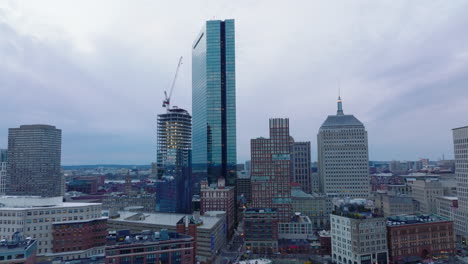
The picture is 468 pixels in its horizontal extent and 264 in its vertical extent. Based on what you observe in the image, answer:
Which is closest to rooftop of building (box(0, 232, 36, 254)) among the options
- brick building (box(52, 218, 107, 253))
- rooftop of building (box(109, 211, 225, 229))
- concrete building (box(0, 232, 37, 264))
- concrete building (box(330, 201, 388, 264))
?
concrete building (box(0, 232, 37, 264))

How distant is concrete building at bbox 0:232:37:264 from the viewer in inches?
3825

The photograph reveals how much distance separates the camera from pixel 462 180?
570 ft

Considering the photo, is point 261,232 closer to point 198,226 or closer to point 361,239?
point 198,226

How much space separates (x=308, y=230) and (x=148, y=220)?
89495 millimetres

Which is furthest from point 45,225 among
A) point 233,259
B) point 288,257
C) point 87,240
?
point 288,257

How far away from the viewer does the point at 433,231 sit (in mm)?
143750

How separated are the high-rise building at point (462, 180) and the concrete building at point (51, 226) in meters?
181

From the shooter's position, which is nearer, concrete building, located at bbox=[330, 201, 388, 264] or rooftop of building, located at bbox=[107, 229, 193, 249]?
rooftop of building, located at bbox=[107, 229, 193, 249]

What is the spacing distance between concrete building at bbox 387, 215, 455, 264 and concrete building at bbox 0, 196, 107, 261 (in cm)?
12463

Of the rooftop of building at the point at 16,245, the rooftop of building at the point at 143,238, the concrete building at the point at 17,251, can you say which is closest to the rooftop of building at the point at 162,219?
the rooftop of building at the point at 143,238

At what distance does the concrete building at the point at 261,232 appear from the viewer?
162 meters

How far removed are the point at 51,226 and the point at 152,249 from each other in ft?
174

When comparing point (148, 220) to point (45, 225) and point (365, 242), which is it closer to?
point (45, 225)

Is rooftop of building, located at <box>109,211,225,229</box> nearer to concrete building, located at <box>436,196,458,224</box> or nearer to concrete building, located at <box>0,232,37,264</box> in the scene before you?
concrete building, located at <box>0,232,37,264</box>
